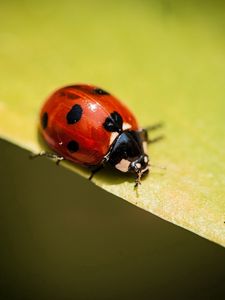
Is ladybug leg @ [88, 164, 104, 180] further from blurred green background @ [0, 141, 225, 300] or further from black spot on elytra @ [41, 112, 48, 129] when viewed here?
black spot on elytra @ [41, 112, 48, 129]

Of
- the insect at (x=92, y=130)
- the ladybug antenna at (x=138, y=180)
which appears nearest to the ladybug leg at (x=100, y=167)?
the insect at (x=92, y=130)

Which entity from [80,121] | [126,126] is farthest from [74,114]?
[126,126]

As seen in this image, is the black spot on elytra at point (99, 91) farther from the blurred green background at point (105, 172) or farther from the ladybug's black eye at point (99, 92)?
the blurred green background at point (105, 172)

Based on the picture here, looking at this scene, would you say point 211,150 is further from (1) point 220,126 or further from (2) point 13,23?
(2) point 13,23

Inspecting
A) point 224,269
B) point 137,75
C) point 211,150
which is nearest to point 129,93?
point 137,75

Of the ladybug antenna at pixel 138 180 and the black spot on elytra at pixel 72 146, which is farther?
the black spot on elytra at pixel 72 146
